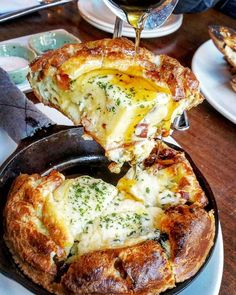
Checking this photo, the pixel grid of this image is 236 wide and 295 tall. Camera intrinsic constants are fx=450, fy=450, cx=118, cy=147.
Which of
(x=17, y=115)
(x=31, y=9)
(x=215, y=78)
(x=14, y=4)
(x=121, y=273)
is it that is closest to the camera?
(x=121, y=273)

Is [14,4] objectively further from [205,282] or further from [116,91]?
[205,282]

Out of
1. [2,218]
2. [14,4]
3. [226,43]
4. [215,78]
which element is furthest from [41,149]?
[14,4]

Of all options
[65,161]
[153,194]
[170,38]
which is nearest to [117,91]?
[153,194]

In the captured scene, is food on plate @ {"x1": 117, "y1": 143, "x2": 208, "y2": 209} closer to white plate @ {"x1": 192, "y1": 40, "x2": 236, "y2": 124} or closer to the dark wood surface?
the dark wood surface

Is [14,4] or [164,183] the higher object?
[164,183]

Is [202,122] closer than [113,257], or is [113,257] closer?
[113,257]

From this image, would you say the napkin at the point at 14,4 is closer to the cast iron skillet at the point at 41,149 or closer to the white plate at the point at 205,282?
the cast iron skillet at the point at 41,149

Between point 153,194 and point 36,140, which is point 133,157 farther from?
point 36,140
